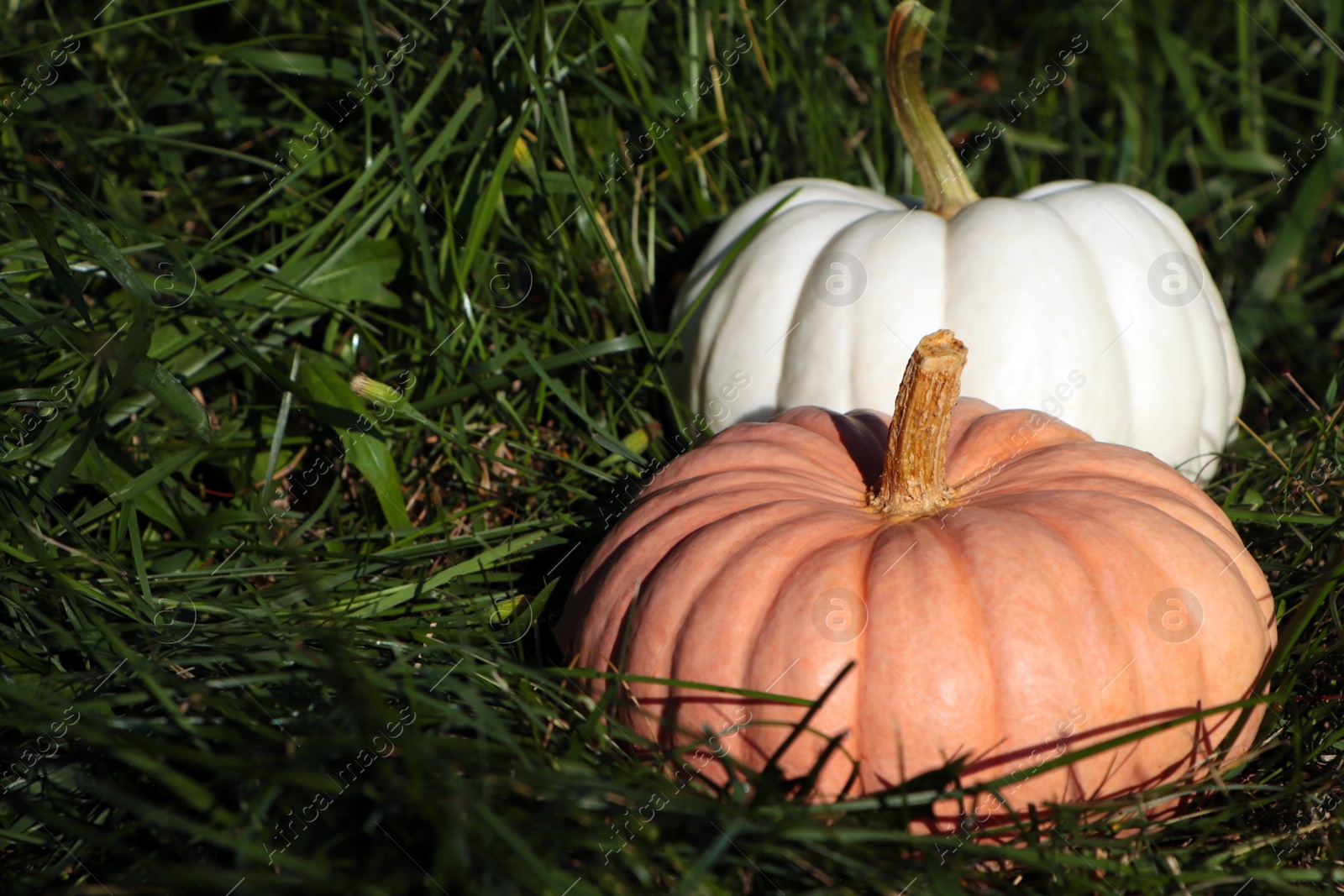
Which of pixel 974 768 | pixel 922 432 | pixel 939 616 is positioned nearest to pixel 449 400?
pixel 922 432

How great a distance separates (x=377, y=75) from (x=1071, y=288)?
6.28ft

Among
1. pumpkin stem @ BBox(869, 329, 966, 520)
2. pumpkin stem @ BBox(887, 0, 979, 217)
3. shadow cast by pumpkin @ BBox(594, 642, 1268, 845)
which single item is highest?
pumpkin stem @ BBox(887, 0, 979, 217)

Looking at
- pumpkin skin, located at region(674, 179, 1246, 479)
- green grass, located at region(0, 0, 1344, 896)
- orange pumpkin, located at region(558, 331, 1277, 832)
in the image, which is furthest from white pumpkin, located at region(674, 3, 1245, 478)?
orange pumpkin, located at region(558, 331, 1277, 832)

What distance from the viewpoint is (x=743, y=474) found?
6.66 feet

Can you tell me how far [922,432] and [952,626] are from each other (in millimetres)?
402

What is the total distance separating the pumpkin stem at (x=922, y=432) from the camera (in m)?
1.85

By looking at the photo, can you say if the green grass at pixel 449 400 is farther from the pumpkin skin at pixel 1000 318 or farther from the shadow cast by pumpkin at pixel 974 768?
the pumpkin skin at pixel 1000 318

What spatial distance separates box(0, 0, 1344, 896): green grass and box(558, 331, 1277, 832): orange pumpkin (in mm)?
100

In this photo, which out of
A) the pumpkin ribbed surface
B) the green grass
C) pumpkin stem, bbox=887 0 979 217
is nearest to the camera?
the green grass

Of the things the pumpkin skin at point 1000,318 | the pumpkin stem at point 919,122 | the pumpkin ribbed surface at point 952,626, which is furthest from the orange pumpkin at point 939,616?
the pumpkin stem at point 919,122

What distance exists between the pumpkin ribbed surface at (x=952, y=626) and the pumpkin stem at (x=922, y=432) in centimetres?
5

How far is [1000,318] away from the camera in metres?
2.44

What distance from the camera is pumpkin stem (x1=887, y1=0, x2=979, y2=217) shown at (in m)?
2.81

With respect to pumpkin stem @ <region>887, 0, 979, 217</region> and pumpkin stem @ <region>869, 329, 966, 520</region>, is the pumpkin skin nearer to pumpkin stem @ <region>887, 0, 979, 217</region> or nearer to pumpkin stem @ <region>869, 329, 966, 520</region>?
pumpkin stem @ <region>887, 0, 979, 217</region>
